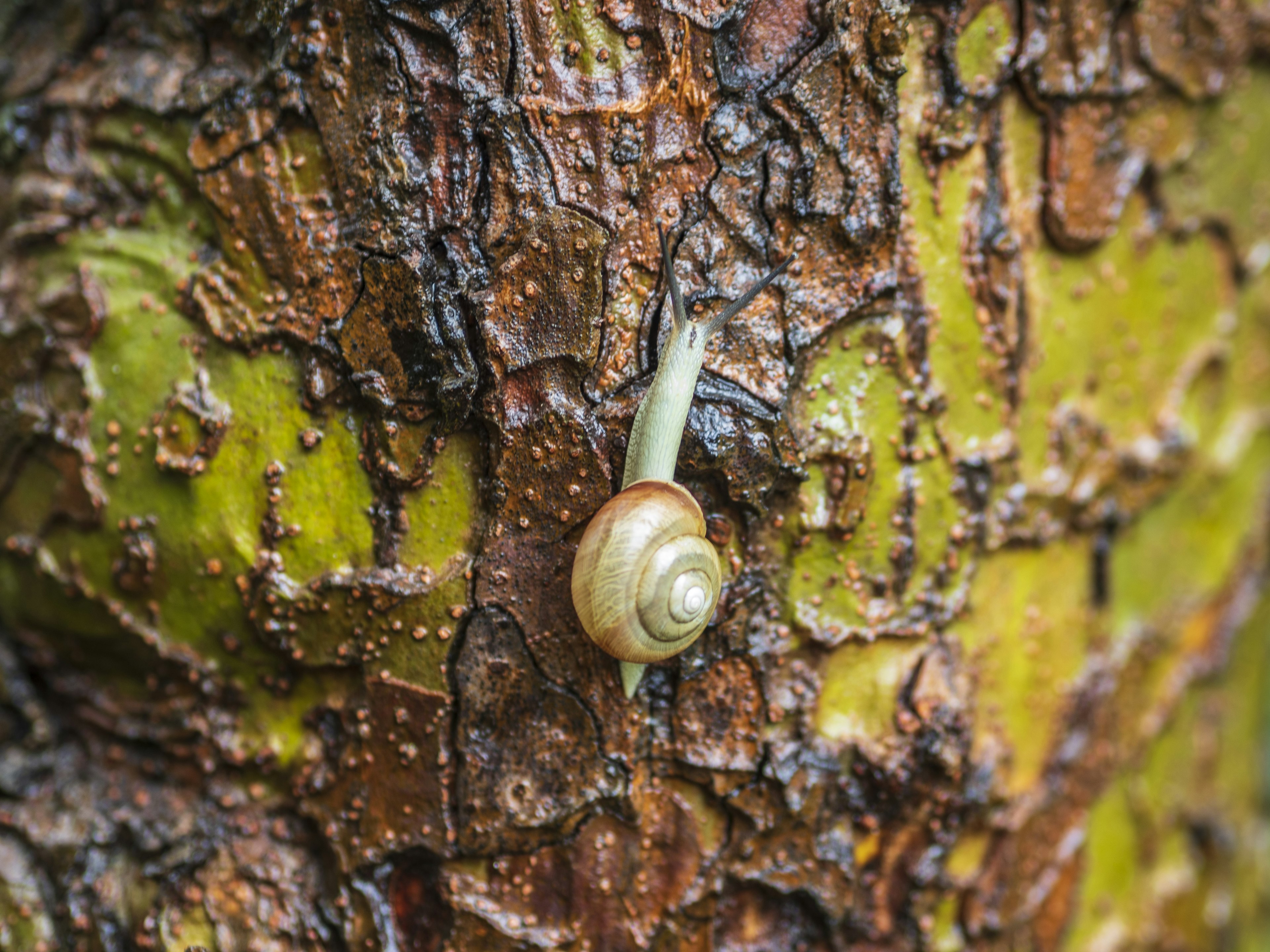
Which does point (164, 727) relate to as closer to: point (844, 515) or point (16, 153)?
point (16, 153)

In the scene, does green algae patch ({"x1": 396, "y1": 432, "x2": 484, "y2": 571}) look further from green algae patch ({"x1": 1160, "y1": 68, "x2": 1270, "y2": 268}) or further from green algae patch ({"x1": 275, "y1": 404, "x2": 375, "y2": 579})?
green algae patch ({"x1": 1160, "y1": 68, "x2": 1270, "y2": 268})

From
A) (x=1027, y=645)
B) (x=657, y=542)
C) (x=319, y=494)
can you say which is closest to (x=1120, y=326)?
(x=1027, y=645)

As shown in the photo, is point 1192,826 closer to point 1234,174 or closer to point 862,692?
point 862,692

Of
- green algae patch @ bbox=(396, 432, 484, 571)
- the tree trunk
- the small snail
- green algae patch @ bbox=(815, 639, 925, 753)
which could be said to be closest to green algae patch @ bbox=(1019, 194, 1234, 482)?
the tree trunk

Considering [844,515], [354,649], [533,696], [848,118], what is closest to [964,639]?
[844,515]

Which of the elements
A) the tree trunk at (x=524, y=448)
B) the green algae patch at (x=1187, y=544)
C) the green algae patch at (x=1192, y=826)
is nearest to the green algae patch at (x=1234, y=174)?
the tree trunk at (x=524, y=448)

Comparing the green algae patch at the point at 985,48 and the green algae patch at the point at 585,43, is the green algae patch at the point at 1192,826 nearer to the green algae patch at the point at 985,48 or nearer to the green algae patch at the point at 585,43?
the green algae patch at the point at 985,48
